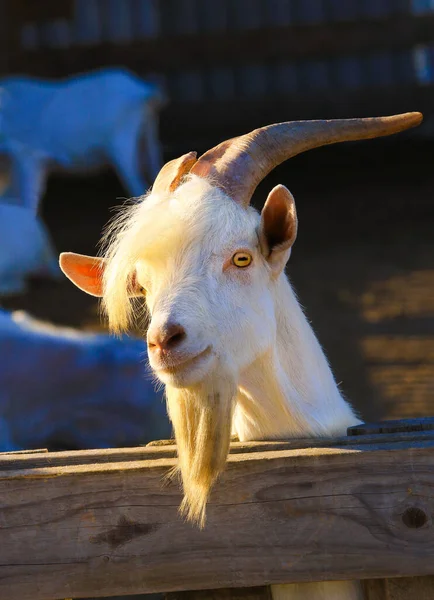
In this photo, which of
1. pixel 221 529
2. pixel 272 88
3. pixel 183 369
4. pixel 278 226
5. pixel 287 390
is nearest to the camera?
pixel 221 529

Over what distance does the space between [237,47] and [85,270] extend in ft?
32.9

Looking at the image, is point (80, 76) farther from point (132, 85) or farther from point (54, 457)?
point (54, 457)

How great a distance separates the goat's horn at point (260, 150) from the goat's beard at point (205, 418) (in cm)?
45

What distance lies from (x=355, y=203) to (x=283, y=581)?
8924mm

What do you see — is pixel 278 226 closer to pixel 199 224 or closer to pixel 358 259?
pixel 199 224

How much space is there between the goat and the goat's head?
844 cm

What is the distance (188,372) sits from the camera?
2.24 metres

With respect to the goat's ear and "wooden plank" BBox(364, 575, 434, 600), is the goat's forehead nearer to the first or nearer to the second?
the goat's ear

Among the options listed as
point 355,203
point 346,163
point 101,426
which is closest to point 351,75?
point 346,163

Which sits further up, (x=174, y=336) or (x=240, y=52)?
(x=240, y=52)

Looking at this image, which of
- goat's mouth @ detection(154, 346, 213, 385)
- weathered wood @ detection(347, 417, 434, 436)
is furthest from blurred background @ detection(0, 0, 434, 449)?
goat's mouth @ detection(154, 346, 213, 385)

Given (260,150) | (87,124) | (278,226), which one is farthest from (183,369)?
(87,124)

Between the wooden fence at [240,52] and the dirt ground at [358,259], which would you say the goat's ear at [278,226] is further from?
the wooden fence at [240,52]

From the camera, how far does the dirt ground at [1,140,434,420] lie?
609 centimetres
